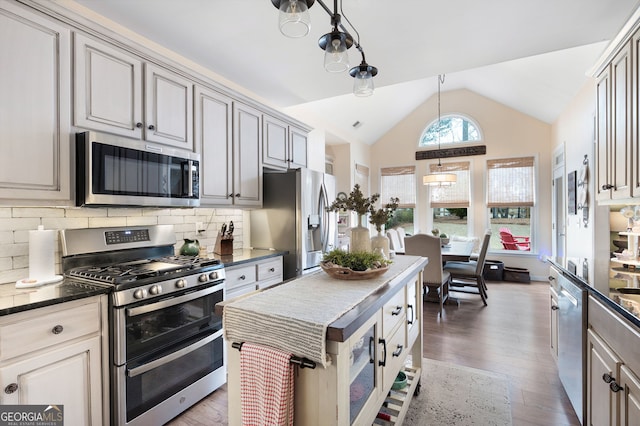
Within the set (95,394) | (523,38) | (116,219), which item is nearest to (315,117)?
(523,38)

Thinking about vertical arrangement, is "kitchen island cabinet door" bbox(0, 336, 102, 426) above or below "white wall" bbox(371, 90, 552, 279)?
below

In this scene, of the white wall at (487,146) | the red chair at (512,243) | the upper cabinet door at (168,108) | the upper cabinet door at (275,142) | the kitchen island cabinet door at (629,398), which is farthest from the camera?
the red chair at (512,243)

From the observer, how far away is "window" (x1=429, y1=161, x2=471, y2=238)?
6641 millimetres

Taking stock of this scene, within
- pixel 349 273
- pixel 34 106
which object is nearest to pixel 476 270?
pixel 349 273

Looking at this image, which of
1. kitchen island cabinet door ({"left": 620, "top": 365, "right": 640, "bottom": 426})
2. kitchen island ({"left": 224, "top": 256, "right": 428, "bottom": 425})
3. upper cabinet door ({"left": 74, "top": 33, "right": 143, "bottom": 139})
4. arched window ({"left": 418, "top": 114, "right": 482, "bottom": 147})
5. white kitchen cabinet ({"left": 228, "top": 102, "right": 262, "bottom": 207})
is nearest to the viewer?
kitchen island ({"left": 224, "top": 256, "right": 428, "bottom": 425})

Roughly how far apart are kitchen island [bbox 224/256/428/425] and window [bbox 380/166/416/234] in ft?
18.6

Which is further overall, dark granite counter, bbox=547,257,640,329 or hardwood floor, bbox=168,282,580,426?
hardwood floor, bbox=168,282,580,426

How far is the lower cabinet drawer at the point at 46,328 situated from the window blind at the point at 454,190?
646 centimetres

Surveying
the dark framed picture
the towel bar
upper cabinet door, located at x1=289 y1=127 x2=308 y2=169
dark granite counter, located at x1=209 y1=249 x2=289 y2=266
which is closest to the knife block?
dark granite counter, located at x1=209 y1=249 x2=289 y2=266

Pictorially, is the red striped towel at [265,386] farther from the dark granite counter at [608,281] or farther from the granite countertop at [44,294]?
the dark granite counter at [608,281]

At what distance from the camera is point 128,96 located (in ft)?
6.86

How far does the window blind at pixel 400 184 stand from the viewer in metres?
7.11

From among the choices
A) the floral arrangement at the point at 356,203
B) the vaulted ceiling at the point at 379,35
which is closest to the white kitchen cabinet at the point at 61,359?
the floral arrangement at the point at 356,203

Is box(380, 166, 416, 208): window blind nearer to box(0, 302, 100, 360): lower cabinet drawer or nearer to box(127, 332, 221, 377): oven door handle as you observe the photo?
box(127, 332, 221, 377): oven door handle
